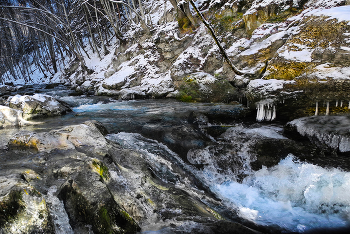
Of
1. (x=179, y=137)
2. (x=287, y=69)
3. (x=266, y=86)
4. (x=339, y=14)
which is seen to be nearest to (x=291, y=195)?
(x=179, y=137)

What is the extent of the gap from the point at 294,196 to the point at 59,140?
5.02 metres

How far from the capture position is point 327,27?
6.72 metres

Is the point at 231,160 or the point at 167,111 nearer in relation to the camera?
the point at 231,160

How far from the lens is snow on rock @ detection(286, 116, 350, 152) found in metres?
4.71

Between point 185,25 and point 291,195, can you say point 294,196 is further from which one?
point 185,25

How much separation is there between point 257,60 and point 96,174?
8.47 meters

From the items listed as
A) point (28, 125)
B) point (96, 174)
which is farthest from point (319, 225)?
point (28, 125)

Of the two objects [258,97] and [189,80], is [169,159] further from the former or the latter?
[189,80]

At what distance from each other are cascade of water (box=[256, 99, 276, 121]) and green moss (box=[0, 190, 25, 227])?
690 centimetres

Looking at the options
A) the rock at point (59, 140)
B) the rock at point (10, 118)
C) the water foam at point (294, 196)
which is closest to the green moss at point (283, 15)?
the water foam at point (294, 196)

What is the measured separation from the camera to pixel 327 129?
508 cm

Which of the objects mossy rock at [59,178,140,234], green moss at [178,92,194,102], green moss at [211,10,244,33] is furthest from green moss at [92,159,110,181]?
green moss at [211,10,244,33]

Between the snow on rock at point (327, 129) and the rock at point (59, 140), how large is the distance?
5.13 m

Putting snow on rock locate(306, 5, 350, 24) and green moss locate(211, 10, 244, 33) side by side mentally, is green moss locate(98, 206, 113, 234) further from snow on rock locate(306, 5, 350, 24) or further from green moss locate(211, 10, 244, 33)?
green moss locate(211, 10, 244, 33)
